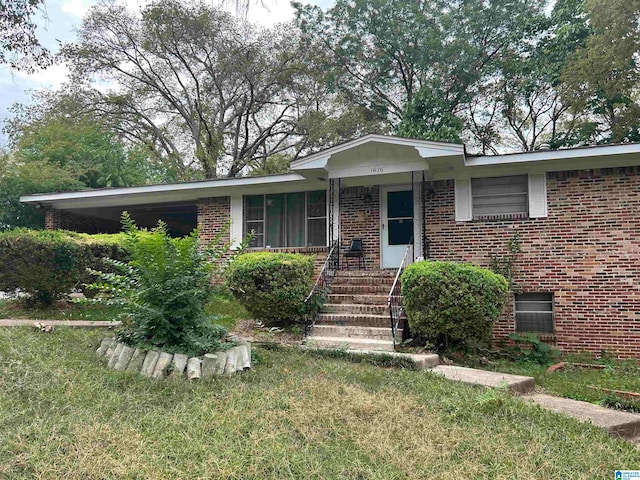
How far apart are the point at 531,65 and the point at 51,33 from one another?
52.6 ft

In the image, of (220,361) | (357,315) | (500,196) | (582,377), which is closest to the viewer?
(220,361)

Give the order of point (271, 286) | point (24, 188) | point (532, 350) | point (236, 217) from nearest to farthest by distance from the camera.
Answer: point (271, 286), point (532, 350), point (236, 217), point (24, 188)

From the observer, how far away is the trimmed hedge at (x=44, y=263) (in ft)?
25.4

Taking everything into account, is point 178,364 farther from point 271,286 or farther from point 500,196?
point 500,196

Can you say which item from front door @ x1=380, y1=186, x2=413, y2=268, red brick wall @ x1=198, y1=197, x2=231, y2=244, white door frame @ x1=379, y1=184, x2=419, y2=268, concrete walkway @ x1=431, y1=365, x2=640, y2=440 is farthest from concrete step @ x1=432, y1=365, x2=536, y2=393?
red brick wall @ x1=198, y1=197, x2=231, y2=244

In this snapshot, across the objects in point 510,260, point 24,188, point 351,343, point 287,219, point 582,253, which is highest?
point 24,188

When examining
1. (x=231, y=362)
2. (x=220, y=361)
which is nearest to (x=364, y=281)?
(x=231, y=362)

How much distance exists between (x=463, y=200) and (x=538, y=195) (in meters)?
1.32

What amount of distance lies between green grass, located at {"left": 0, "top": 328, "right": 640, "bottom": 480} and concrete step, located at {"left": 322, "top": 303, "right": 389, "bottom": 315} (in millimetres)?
3028

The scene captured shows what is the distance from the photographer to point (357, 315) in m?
7.58

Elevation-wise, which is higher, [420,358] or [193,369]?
[193,369]

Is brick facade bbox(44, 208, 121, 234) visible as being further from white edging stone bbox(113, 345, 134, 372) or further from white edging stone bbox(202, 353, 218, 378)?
white edging stone bbox(202, 353, 218, 378)

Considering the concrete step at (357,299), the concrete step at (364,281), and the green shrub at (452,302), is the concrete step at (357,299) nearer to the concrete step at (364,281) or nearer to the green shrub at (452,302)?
the concrete step at (364,281)

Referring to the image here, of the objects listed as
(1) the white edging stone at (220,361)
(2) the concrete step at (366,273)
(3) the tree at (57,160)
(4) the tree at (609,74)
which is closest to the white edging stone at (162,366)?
(1) the white edging stone at (220,361)
